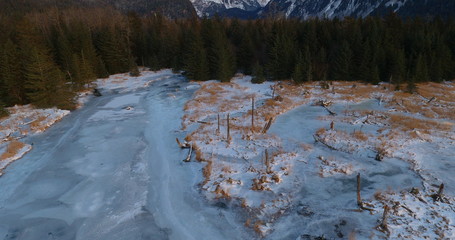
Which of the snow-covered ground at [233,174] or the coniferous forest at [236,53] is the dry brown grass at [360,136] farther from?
the coniferous forest at [236,53]

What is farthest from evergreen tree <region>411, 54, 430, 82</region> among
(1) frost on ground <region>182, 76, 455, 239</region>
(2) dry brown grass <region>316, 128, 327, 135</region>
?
(2) dry brown grass <region>316, 128, 327, 135</region>

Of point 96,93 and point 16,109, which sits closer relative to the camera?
point 16,109

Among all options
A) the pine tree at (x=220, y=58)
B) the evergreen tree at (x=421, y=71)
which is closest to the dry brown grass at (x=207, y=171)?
the pine tree at (x=220, y=58)

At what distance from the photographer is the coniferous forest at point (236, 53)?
3934cm

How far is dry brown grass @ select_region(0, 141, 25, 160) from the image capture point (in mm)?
23717

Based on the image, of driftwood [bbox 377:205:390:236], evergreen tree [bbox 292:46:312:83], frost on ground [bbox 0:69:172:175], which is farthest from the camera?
evergreen tree [bbox 292:46:312:83]

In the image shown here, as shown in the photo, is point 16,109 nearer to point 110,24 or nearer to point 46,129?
point 46,129

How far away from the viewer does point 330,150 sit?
23.8 metres

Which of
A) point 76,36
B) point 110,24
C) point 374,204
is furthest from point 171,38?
point 374,204

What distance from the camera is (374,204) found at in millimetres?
15555

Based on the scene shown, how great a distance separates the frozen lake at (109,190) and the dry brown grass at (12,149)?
130 centimetres

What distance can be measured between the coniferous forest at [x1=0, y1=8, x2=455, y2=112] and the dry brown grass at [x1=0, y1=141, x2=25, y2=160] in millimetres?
13129

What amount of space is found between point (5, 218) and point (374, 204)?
2212 centimetres

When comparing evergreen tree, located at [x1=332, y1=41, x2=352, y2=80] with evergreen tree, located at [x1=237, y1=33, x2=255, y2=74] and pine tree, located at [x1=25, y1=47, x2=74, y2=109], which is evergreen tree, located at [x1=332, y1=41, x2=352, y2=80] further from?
pine tree, located at [x1=25, y1=47, x2=74, y2=109]
